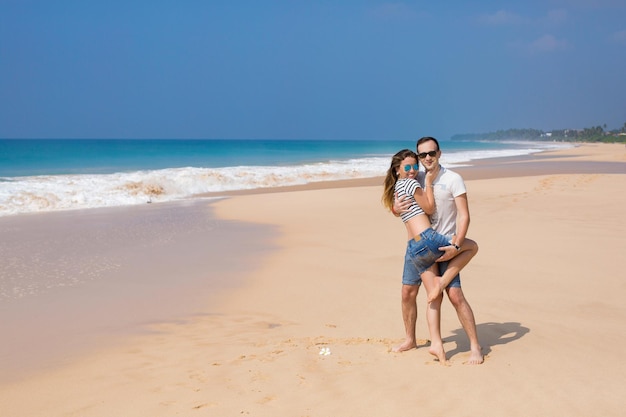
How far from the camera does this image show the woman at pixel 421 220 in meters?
4.45

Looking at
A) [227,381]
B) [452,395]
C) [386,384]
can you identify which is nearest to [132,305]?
[227,381]

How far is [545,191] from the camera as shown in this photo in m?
16.2

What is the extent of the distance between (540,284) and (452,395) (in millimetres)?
3650

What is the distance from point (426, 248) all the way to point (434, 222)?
0.26 metres

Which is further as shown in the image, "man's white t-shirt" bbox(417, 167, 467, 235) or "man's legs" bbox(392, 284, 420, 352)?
"man's legs" bbox(392, 284, 420, 352)

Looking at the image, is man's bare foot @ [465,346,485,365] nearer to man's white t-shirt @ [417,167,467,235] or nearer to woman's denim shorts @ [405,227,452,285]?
woman's denim shorts @ [405,227,452,285]

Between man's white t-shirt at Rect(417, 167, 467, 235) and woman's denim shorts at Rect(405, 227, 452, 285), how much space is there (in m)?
0.12

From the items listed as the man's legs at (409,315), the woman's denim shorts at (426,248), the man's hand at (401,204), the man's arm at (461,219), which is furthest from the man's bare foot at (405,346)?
the man's hand at (401,204)

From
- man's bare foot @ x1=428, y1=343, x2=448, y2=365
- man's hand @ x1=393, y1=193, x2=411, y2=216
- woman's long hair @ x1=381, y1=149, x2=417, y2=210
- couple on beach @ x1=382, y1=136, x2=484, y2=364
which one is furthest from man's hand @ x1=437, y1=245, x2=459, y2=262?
man's bare foot @ x1=428, y1=343, x2=448, y2=365

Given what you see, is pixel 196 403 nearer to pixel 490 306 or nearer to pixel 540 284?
pixel 490 306

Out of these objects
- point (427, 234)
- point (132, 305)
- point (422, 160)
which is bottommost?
point (132, 305)

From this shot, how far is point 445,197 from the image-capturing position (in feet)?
14.9

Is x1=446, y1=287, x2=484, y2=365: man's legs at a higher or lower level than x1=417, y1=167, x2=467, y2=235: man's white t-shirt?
lower

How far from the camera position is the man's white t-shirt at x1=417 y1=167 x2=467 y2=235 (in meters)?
4.49
